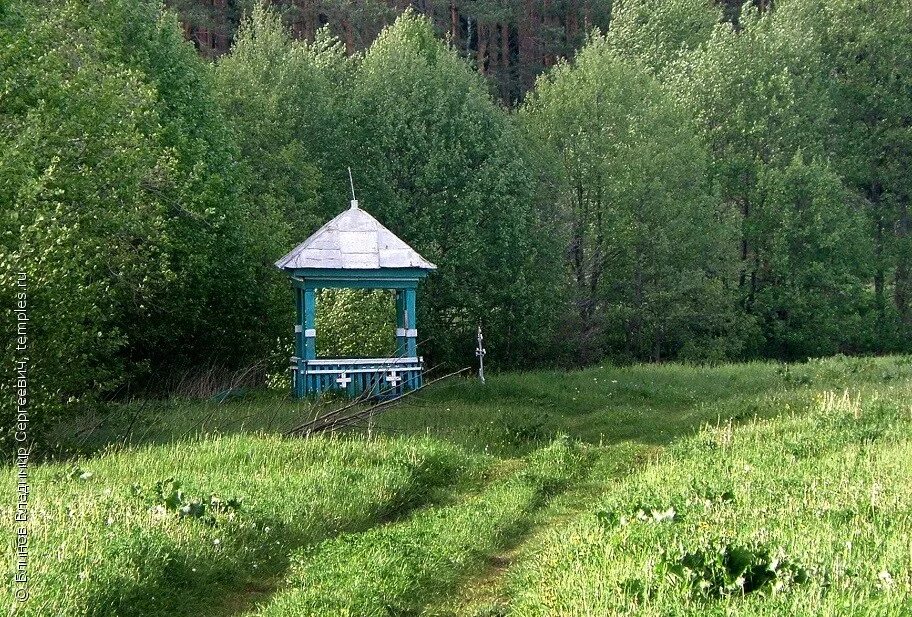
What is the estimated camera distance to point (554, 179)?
35750 millimetres

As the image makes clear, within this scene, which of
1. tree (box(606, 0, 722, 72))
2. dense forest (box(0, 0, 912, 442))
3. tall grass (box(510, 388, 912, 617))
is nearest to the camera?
tall grass (box(510, 388, 912, 617))

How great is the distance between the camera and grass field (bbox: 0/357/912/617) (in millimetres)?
6832

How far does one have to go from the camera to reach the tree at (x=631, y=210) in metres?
35.6

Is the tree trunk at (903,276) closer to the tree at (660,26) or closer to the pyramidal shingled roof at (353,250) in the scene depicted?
the tree at (660,26)

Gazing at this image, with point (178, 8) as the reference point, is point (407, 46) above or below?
below

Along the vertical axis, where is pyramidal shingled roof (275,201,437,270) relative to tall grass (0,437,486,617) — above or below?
above

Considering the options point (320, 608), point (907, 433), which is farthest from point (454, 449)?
point (320, 608)

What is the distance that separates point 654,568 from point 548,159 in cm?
2946

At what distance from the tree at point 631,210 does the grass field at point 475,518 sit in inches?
757

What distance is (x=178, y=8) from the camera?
45969 millimetres

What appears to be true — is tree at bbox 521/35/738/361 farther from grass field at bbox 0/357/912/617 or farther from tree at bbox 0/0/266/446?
grass field at bbox 0/357/912/617

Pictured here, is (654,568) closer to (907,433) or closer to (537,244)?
(907,433)

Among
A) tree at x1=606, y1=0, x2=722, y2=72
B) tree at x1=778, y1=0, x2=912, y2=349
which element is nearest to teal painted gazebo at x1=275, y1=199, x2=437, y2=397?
tree at x1=778, y1=0, x2=912, y2=349

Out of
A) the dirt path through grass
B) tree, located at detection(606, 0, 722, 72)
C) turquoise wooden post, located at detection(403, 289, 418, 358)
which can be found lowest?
the dirt path through grass
